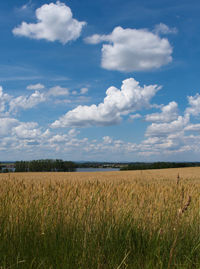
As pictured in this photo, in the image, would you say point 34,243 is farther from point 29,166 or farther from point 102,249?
point 29,166

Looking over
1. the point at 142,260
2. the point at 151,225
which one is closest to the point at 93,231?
the point at 142,260

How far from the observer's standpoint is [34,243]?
8.63 ft

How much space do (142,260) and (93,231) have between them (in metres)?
0.57

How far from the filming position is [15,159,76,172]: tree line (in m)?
59.6

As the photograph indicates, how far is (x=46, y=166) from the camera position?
60.0 metres

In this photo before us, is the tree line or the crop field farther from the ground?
the crop field

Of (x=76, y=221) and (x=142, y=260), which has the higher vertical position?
(x=76, y=221)

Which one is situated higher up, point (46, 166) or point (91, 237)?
point (91, 237)

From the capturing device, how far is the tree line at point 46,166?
2346 inches

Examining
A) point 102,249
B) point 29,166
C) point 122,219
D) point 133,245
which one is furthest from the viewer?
point 29,166

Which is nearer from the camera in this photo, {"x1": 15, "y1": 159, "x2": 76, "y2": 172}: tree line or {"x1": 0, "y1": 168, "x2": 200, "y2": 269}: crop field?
{"x1": 0, "y1": 168, "x2": 200, "y2": 269}: crop field

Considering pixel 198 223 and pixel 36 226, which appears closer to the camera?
pixel 36 226

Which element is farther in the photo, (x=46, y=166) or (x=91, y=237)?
(x=46, y=166)

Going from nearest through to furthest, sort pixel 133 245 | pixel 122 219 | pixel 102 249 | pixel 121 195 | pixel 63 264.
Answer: pixel 63 264
pixel 102 249
pixel 133 245
pixel 122 219
pixel 121 195
